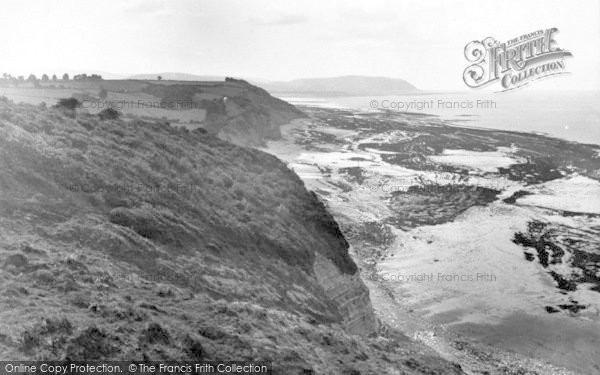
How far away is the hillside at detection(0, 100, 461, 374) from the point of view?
8.96 meters

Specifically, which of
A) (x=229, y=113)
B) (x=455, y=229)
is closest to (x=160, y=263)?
(x=455, y=229)

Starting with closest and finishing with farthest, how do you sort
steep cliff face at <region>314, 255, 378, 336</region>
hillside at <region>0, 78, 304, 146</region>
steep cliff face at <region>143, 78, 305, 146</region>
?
1. steep cliff face at <region>314, 255, 378, 336</region>
2. hillside at <region>0, 78, 304, 146</region>
3. steep cliff face at <region>143, 78, 305, 146</region>

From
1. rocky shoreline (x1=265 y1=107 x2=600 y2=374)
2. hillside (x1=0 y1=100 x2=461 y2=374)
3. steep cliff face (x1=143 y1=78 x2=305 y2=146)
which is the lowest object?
rocky shoreline (x1=265 y1=107 x2=600 y2=374)

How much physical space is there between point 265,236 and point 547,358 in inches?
523

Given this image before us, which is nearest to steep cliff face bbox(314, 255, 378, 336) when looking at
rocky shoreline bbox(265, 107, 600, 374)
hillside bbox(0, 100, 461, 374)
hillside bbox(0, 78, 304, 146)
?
hillside bbox(0, 100, 461, 374)

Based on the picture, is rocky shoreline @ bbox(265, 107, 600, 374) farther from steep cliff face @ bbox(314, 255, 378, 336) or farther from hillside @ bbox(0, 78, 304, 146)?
hillside @ bbox(0, 78, 304, 146)

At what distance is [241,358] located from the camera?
373 inches

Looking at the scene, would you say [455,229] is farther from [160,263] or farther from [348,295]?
[160,263]

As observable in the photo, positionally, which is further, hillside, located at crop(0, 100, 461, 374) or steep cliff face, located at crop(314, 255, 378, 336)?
steep cliff face, located at crop(314, 255, 378, 336)

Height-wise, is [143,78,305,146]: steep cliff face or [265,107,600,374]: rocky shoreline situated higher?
[143,78,305,146]: steep cliff face

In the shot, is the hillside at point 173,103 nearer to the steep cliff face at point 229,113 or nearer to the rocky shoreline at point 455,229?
the steep cliff face at point 229,113

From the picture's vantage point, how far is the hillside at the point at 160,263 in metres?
8.96

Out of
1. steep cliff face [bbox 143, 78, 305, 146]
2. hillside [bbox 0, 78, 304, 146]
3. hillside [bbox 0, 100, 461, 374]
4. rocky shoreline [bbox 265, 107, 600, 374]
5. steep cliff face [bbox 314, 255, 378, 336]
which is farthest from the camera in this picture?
steep cliff face [bbox 143, 78, 305, 146]

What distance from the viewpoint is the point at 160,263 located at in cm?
1273
